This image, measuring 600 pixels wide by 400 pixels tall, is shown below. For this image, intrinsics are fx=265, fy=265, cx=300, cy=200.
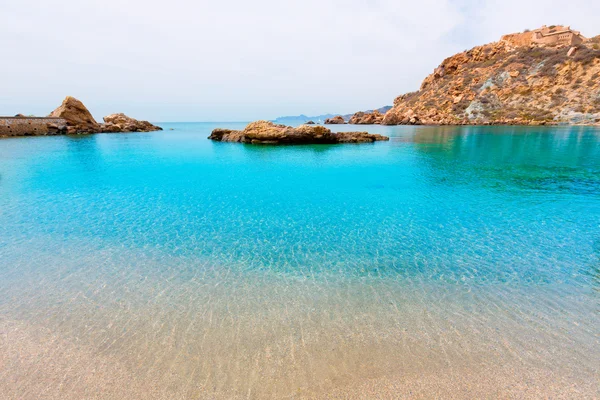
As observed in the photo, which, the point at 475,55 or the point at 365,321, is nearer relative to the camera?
the point at 365,321

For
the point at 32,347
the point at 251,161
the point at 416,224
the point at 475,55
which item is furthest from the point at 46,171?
the point at 475,55

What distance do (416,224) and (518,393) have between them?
240 inches

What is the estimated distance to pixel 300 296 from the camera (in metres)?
5.24

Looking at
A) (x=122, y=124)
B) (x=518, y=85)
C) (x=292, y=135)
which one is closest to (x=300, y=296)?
(x=292, y=135)

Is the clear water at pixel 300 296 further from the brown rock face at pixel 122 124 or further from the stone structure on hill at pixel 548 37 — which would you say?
the stone structure on hill at pixel 548 37

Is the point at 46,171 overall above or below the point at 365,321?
above

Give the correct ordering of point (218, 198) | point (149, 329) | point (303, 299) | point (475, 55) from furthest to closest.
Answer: point (475, 55) < point (218, 198) < point (303, 299) < point (149, 329)

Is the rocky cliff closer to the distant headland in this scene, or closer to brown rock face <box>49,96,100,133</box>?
the distant headland

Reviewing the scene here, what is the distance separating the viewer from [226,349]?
393 cm

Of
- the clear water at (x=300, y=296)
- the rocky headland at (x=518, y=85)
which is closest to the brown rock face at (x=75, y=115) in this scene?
the clear water at (x=300, y=296)

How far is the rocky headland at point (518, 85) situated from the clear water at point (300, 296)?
74079 mm

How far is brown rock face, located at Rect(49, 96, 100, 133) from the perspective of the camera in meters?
60.7

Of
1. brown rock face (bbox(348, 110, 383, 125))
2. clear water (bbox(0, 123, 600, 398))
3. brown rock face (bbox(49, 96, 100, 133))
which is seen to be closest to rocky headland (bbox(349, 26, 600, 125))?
brown rock face (bbox(348, 110, 383, 125))

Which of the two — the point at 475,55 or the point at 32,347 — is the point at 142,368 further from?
the point at 475,55
